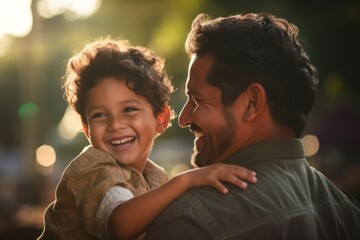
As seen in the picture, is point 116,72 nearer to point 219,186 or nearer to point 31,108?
point 219,186

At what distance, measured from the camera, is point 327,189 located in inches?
113

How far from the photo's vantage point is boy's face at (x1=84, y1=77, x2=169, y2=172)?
12.2ft

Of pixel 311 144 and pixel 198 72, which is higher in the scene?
pixel 198 72

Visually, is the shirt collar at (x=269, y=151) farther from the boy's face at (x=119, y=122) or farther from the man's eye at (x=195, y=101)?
the boy's face at (x=119, y=122)

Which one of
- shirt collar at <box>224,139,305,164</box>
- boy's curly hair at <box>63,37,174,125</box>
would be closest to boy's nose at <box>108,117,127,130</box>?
boy's curly hair at <box>63,37,174,125</box>

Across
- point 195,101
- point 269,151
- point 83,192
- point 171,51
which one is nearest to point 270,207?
point 269,151

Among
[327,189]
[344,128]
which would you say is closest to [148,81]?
[327,189]

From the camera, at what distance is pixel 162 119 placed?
165 inches

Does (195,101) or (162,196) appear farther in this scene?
(195,101)

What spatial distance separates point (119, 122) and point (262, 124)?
106 cm

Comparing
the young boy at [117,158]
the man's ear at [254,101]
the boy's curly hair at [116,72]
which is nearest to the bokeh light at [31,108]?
the boy's curly hair at [116,72]

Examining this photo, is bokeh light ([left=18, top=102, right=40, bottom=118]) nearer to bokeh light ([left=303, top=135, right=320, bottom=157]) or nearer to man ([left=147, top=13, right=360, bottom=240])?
bokeh light ([left=303, top=135, right=320, bottom=157])

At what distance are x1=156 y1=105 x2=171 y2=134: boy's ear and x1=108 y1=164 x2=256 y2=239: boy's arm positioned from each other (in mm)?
1205

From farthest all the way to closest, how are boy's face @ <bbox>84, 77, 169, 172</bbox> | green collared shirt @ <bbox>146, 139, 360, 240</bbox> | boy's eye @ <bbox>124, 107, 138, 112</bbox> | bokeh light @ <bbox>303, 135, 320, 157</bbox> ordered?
bokeh light @ <bbox>303, 135, 320, 157</bbox>, boy's eye @ <bbox>124, 107, 138, 112</bbox>, boy's face @ <bbox>84, 77, 169, 172</bbox>, green collared shirt @ <bbox>146, 139, 360, 240</bbox>
